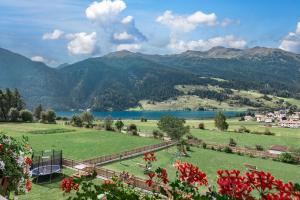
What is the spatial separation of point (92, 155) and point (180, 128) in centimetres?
2931

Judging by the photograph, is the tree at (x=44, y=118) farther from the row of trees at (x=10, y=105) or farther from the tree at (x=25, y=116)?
the row of trees at (x=10, y=105)

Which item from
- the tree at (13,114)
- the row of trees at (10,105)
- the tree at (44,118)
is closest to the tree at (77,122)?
the tree at (44,118)

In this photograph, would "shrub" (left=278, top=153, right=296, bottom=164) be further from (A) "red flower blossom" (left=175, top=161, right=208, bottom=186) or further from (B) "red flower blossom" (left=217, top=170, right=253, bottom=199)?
(B) "red flower blossom" (left=217, top=170, right=253, bottom=199)

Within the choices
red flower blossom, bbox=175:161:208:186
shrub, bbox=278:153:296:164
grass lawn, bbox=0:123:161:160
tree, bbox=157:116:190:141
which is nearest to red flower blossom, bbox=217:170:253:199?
red flower blossom, bbox=175:161:208:186

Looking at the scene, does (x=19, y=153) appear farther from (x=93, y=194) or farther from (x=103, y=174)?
(x=103, y=174)

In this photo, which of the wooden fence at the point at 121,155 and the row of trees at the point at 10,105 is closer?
the wooden fence at the point at 121,155

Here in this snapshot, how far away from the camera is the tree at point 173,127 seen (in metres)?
77.1

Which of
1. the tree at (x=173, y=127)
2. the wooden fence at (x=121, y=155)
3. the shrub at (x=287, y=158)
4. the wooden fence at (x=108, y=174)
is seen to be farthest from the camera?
the tree at (x=173, y=127)

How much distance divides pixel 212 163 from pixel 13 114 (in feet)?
215

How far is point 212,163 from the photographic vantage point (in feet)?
176

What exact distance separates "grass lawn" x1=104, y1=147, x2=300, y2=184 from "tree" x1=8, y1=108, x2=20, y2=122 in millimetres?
54056

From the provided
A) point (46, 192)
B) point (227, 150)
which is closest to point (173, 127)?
point (227, 150)

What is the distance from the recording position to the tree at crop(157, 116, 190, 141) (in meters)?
77.1

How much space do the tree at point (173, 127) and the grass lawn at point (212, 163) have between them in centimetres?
1109
